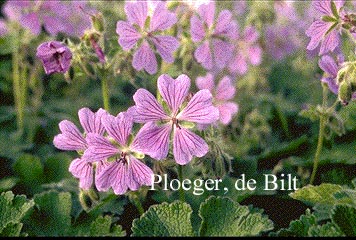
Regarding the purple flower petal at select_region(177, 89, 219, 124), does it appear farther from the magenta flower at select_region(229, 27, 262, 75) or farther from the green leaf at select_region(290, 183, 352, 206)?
the magenta flower at select_region(229, 27, 262, 75)

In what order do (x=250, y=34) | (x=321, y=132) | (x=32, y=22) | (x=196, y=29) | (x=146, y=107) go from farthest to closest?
(x=250, y=34)
(x=32, y=22)
(x=196, y=29)
(x=321, y=132)
(x=146, y=107)

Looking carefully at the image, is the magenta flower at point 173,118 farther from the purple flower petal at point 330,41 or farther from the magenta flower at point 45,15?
the magenta flower at point 45,15

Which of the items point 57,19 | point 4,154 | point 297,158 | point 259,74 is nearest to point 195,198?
point 297,158

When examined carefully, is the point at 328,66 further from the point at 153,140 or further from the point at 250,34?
the point at 250,34

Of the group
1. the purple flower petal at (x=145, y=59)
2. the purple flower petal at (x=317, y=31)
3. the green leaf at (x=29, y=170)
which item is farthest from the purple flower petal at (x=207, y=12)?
the green leaf at (x=29, y=170)

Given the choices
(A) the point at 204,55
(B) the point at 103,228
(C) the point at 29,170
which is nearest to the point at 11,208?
(B) the point at 103,228

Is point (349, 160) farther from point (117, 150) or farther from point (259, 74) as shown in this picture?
point (259, 74)
